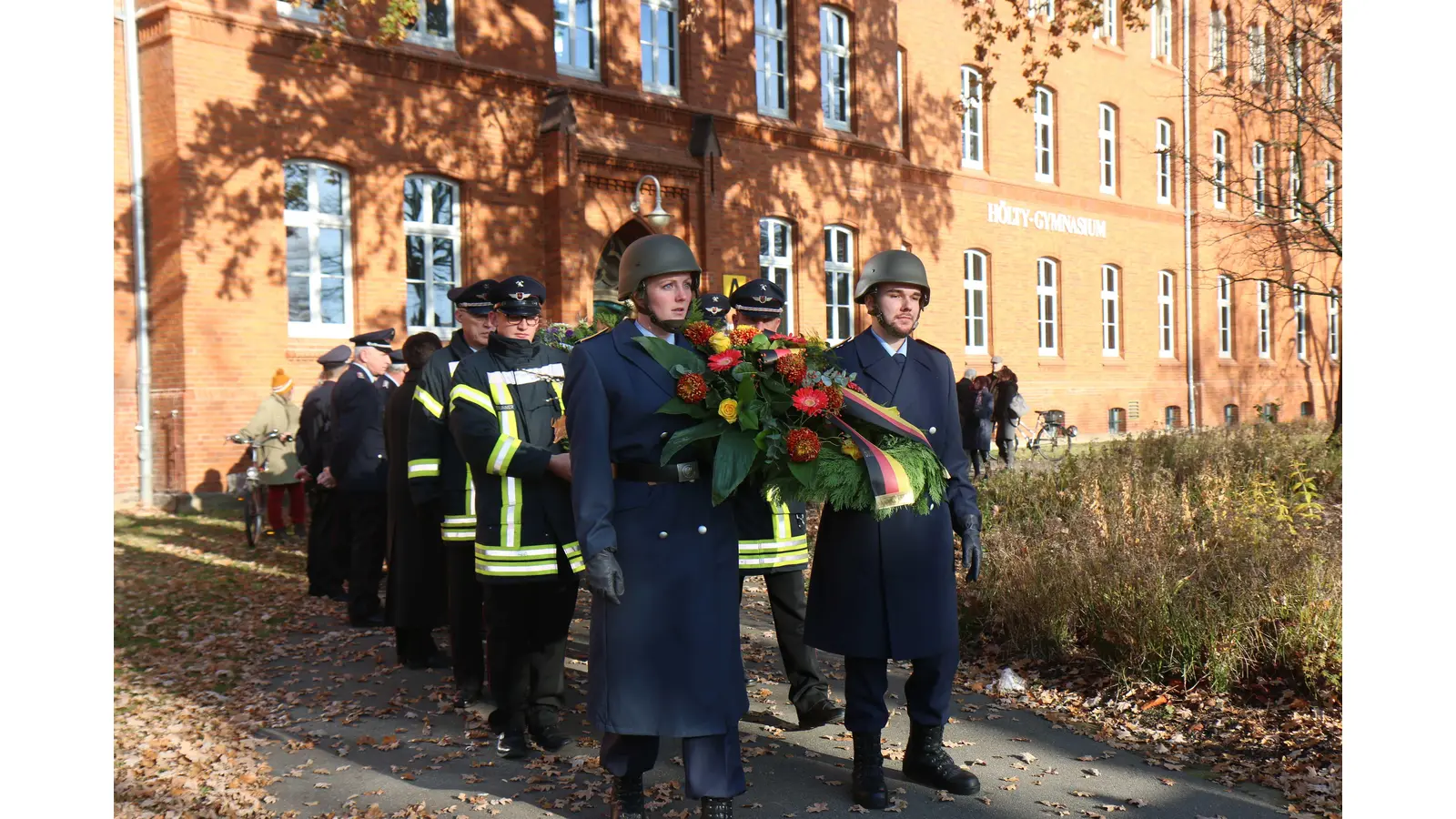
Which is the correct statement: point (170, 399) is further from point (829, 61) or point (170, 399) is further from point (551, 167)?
point (829, 61)

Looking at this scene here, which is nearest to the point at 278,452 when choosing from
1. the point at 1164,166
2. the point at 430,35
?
the point at 430,35

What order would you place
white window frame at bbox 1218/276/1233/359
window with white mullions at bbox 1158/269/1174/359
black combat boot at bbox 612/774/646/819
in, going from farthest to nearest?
1. white window frame at bbox 1218/276/1233/359
2. window with white mullions at bbox 1158/269/1174/359
3. black combat boot at bbox 612/774/646/819

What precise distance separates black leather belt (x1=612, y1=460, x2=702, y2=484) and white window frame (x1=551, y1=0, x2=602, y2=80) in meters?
14.4

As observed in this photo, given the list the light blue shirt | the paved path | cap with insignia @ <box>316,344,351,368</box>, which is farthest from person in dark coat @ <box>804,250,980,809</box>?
cap with insignia @ <box>316,344,351,368</box>

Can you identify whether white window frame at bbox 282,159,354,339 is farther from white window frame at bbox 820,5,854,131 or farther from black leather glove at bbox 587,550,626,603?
black leather glove at bbox 587,550,626,603

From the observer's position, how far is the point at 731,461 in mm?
4109

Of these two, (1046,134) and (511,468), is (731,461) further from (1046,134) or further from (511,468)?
(1046,134)

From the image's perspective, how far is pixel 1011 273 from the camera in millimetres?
25562

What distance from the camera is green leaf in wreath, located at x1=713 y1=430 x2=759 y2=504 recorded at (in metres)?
4.08

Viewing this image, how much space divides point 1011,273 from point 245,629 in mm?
20307

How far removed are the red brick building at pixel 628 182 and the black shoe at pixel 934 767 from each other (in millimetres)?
11716

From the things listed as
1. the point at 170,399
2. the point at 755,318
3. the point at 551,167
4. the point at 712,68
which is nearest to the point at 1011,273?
the point at 712,68

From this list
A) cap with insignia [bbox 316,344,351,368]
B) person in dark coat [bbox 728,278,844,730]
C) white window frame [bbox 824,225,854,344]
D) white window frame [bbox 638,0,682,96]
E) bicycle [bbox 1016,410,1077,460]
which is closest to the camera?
person in dark coat [bbox 728,278,844,730]

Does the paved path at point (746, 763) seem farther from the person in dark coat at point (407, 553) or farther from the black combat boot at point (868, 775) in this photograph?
the person in dark coat at point (407, 553)
